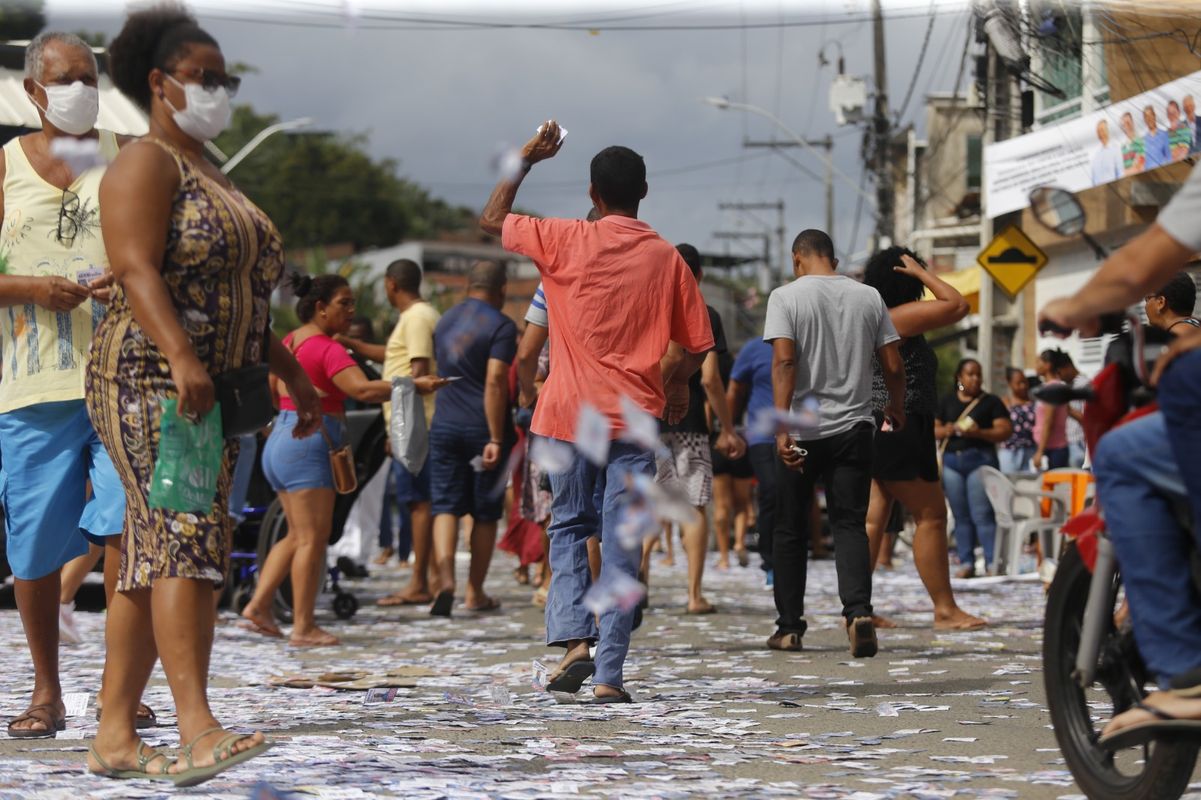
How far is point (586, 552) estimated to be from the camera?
639 centimetres

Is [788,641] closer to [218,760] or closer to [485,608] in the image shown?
[485,608]

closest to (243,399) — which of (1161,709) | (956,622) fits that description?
(1161,709)

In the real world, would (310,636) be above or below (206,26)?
below

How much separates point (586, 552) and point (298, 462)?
280 centimetres

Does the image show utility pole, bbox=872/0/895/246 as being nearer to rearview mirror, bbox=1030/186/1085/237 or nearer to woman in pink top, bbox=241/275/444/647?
woman in pink top, bbox=241/275/444/647

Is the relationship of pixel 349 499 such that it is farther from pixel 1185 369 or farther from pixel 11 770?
pixel 1185 369

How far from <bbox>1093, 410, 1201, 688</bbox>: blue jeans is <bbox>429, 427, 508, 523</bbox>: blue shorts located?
6963mm

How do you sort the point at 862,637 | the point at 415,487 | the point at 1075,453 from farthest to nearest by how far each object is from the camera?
the point at 1075,453, the point at 415,487, the point at 862,637

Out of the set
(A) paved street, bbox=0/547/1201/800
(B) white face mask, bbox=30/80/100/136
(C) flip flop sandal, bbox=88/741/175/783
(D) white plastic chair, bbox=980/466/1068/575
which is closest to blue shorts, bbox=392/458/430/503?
(A) paved street, bbox=0/547/1201/800

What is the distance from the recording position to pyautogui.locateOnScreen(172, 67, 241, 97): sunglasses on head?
444 centimetres


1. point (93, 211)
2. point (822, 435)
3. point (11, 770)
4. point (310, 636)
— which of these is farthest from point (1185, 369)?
point (310, 636)

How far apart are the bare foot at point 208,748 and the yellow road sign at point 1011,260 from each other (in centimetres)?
1353

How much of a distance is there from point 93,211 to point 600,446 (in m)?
2.04

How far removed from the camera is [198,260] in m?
4.39
